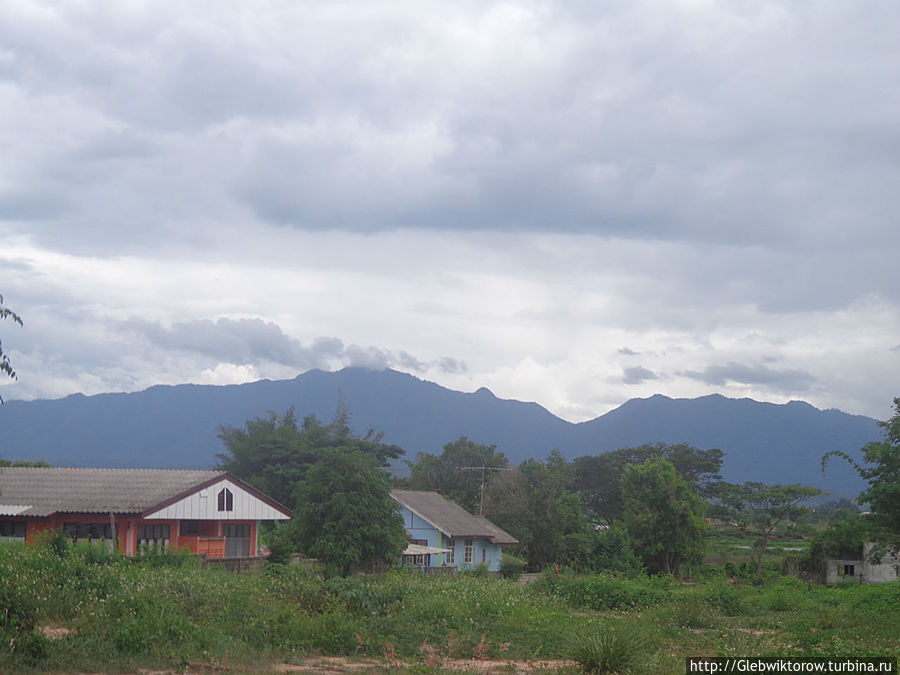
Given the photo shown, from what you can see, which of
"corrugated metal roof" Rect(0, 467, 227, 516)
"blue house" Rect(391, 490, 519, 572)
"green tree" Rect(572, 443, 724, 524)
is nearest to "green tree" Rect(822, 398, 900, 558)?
"blue house" Rect(391, 490, 519, 572)

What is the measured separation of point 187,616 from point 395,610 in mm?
4946

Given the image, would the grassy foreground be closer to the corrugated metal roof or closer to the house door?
the corrugated metal roof

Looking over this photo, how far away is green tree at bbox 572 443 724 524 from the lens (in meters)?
85.2

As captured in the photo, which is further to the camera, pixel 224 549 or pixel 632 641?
pixel 224 549

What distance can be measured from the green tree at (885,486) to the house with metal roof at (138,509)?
26.0m

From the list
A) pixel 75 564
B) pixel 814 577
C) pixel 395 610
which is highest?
pixel 75 564

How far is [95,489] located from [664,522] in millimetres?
30664

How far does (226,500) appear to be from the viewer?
3959 cm

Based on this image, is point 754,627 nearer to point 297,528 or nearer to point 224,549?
point 297,528

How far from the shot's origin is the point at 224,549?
4019 centimetres

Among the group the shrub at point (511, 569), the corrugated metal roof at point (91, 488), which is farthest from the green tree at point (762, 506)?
the corrugated metal roof at point (91, 488)

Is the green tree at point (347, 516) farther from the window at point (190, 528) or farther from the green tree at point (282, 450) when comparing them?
the green tree at point (282, 450)

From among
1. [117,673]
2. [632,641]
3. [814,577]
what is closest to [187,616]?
[117,673]

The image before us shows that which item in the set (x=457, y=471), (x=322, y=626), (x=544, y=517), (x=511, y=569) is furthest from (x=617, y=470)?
(x=322, y=626)
